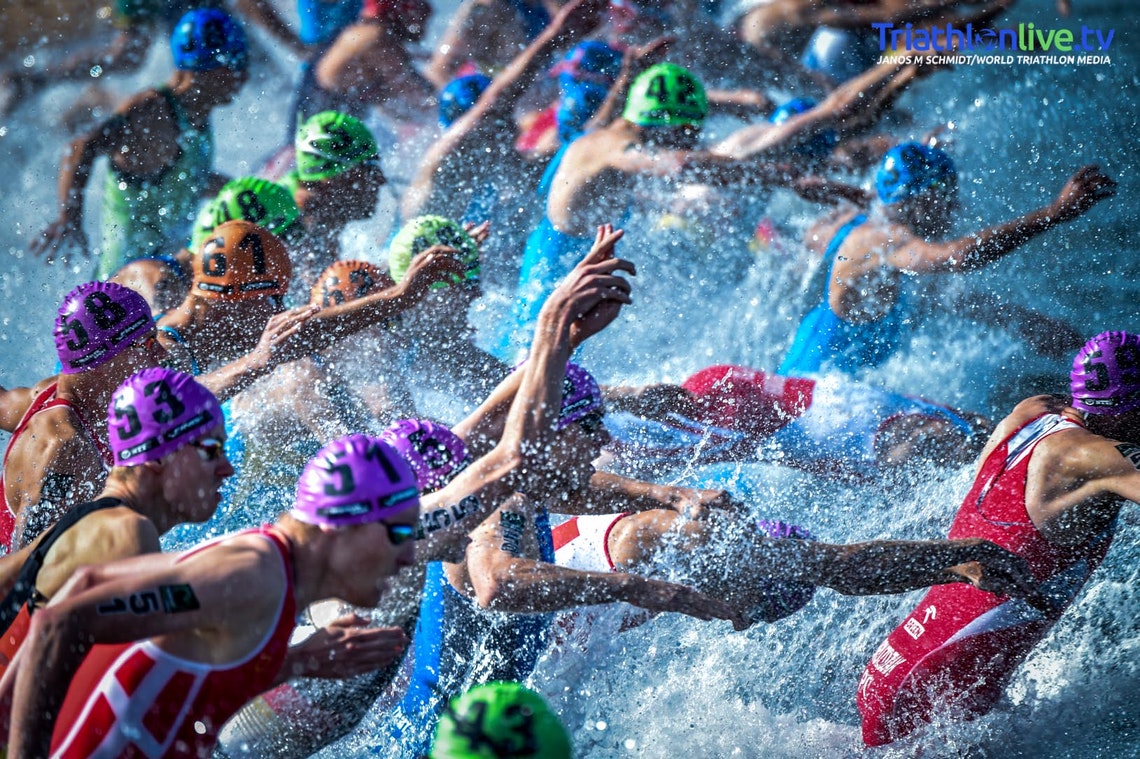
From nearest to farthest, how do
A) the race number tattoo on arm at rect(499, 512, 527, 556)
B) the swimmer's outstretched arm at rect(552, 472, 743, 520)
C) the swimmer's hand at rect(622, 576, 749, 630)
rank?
the swimmer's hand at rect(622, 576, 749, 630), the race number tattoo on arm at rect(499, 512, 527, 556), the swimmer's outstretched arm at rect(552, 472, 743, 520)

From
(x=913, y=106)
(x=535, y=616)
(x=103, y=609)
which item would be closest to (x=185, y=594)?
(x=103, y=609)

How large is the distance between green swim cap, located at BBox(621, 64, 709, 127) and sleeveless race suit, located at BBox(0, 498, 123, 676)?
4925mm

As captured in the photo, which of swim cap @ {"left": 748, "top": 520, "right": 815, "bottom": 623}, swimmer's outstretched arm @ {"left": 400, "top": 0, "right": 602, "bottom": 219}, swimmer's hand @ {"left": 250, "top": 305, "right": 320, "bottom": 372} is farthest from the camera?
swimmer's outstretched arm @ {"left": 400, "top": 0, "right": 602, "bottom": 219}

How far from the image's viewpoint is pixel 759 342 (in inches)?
338

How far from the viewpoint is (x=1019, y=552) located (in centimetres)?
483

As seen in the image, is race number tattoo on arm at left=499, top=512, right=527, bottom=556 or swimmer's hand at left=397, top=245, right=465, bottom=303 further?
swimmer's hand at left=397, top=245, right=465, bottom=303

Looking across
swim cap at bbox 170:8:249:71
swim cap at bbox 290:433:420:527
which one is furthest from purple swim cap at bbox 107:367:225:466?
swim cap at bbox 170:8:249:71

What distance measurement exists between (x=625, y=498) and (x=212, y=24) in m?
4.94

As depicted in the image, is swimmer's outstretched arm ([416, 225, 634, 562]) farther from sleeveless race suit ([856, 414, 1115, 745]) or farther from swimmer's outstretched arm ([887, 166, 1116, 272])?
swimmer's outstretched arm ([887, 166, 1116, 272])

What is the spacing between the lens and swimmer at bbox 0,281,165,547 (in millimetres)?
4309

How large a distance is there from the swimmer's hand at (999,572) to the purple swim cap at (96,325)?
3280 millimetres

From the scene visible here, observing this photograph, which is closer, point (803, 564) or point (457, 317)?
point (803, 564)

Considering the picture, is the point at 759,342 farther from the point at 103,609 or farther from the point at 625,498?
the point at 103,609

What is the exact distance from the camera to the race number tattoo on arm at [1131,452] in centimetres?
452
